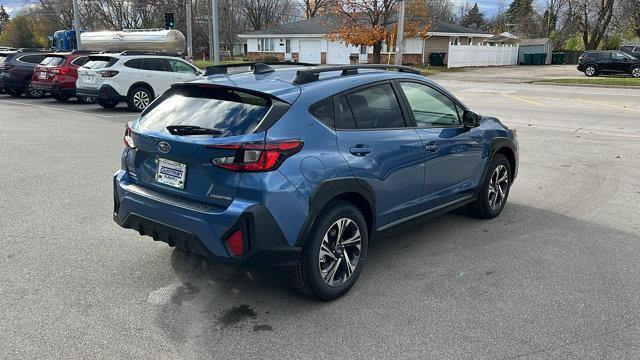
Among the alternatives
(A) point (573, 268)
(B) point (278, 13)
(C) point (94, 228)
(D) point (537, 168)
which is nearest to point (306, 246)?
(A) point (573, 268)

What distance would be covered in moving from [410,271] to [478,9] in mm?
118154

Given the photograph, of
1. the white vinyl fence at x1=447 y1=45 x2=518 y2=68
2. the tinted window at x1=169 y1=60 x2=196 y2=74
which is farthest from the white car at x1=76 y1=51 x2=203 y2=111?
the white vinyl fence at x1=447 y1=45 x2=518 y2=68

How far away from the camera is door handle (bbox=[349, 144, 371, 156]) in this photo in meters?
3.84

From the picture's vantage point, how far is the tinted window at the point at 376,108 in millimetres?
4051

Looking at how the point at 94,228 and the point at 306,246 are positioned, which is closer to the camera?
the point at 306,246

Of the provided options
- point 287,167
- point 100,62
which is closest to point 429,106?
point 287,167

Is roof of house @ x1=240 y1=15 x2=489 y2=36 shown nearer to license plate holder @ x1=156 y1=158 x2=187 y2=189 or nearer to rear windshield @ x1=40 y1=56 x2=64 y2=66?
rear windshield @ x1=40 y1=56 x2=64 y2=66

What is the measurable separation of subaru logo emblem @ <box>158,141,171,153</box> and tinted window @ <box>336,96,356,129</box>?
1206 mm

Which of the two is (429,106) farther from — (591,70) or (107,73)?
(591,70)

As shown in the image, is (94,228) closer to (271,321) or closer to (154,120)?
(154,120)

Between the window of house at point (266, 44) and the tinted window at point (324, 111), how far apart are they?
5237 cm

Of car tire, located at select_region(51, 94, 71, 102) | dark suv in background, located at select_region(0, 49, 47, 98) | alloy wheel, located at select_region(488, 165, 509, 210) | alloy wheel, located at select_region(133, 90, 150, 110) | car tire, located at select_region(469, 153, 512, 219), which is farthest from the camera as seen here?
dark suv in background, located at select_region(0, 49, 47, 98)

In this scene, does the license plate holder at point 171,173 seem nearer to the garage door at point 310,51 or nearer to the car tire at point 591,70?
the car tire at point 591,70

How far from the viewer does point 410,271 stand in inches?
173
